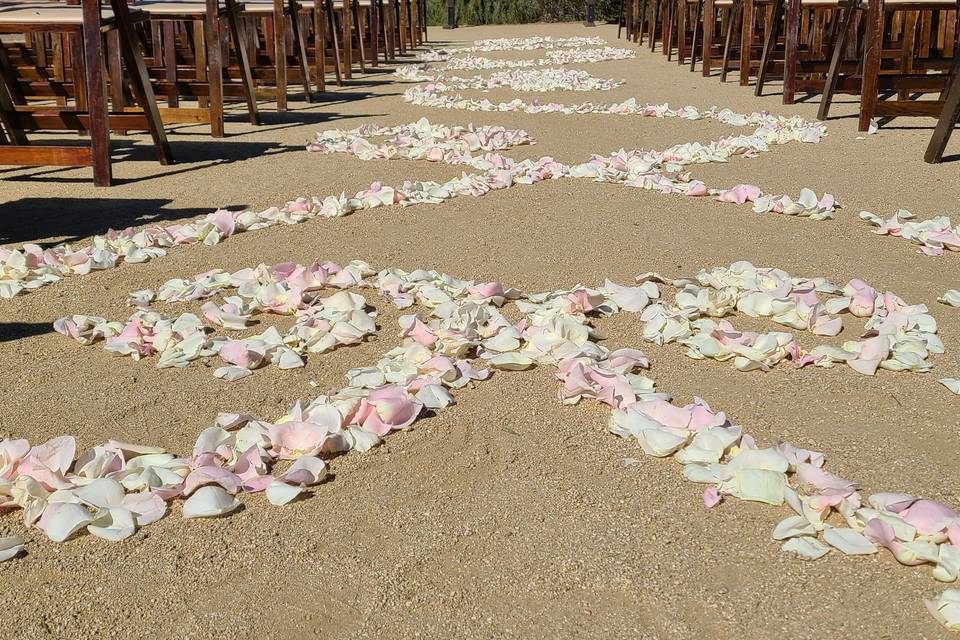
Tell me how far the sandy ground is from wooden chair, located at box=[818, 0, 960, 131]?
3.17 meters

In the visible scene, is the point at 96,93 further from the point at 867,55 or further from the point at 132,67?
the point at 867,55

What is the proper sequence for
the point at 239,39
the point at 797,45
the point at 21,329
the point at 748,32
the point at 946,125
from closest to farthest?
the point at 21,329 < the point at 946,125 < the point at 239,39 < the point at 797,45 < the point at 748,32

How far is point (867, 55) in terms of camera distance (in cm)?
730

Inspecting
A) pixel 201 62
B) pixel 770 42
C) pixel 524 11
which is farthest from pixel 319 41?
pixel 524 11

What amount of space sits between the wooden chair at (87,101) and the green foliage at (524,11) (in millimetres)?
28292

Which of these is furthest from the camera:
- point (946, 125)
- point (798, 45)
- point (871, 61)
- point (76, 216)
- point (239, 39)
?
point (798, 45)

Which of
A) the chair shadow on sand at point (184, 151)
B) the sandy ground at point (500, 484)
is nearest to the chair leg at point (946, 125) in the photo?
the sandy ground at point (500, 484)

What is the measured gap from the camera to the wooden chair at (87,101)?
572 centimetres

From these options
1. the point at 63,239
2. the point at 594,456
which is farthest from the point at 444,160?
the point at 594,456

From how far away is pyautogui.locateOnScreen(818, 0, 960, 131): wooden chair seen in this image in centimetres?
721

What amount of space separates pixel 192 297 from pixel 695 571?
2384 millimetres

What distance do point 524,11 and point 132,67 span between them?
29684mm

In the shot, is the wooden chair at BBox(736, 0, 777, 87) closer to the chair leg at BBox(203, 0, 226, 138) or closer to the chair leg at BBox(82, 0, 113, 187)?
the chair leg at BBox(203, 0, 226, 138)

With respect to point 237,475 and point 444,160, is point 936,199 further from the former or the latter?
point 237,475
